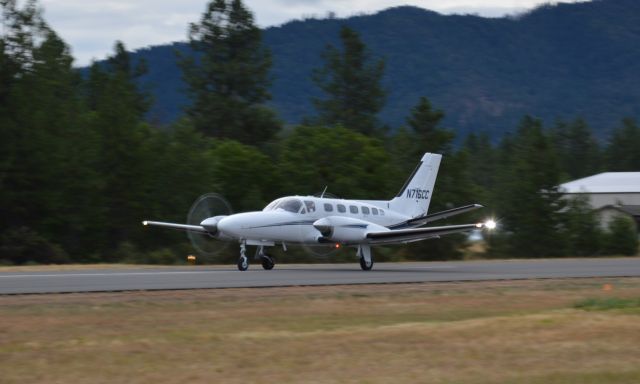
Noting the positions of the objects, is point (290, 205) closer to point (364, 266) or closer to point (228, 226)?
point (228, 226)

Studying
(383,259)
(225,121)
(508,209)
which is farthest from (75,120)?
(508,209)

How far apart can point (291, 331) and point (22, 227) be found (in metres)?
35.6

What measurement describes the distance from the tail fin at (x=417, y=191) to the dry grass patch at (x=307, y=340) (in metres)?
15.0

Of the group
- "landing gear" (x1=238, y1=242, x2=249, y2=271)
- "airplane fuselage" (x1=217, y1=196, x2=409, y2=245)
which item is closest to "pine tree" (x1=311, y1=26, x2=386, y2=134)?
"airplane fuselage" (x1=217, y1=196, x2=409, y2=245)

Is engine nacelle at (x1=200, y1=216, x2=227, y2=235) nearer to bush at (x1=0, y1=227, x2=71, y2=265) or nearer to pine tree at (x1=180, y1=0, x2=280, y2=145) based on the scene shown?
bush at (x1=0, y1=227, x2=71, y2=265)

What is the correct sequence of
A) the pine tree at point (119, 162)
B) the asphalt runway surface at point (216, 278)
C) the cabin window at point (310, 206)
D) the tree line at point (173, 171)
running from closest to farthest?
the asphalt runway surface at point (216, 278)
the cabin window at point (310, 206)
the tree line at point (173, 171)
the pine tree at point (119, 162)

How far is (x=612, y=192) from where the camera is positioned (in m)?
98.4

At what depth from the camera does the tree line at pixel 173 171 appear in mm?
50469

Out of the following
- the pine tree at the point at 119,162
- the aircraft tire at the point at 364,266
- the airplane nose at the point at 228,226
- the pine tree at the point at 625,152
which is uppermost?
the pine tree at the point at 625,152

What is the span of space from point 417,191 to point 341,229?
22.2 feet

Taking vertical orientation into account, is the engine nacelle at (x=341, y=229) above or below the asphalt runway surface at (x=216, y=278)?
above

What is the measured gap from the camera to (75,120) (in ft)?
177

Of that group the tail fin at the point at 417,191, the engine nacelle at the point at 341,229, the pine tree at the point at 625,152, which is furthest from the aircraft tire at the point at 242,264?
the pine tree at the point at 625,152

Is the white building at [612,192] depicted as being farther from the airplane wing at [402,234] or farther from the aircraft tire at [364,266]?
the aircraft tire at [364,266]
